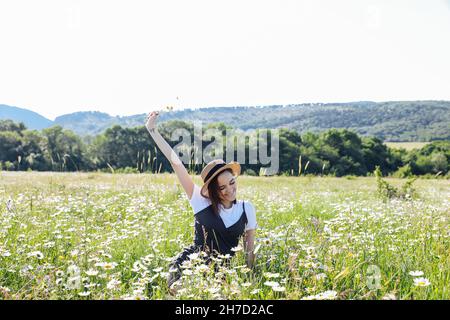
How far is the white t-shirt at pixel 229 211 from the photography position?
432 centimetres

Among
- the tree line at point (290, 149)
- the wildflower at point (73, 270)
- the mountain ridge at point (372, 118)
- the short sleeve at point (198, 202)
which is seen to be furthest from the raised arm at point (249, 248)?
the mountain ridge at point (372, 118)

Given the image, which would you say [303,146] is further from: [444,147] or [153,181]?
[153,181]

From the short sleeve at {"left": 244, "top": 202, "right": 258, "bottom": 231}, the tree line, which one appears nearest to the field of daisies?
the short sleeve at {"left": 244, "top": 202, "right": 258, "bottom": 231}

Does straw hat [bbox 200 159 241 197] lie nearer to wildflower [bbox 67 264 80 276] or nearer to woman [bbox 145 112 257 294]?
woman [bbox 145 112 257 294]

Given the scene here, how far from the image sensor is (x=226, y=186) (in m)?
4.33

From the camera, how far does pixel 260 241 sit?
14.3ft

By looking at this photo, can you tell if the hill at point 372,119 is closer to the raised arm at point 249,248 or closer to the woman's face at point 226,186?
the woman's face at point 226,186

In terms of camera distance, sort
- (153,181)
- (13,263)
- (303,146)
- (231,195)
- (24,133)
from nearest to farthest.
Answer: (13,263), (231,195), (153,181), (24,133), (303,146)

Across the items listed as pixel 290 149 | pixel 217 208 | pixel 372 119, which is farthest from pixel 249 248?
pixel 372 119

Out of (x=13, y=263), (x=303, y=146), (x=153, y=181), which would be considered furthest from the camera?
(x=303, y=146)

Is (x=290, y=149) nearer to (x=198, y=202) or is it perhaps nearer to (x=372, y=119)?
(x=198, y=202)

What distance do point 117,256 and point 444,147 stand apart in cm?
7434

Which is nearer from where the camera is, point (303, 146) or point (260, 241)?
point (260, 241)
